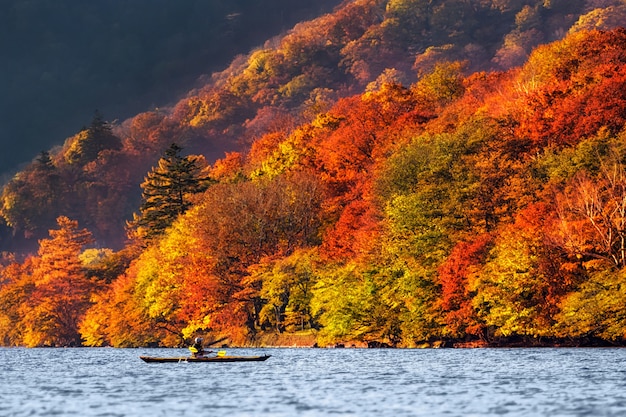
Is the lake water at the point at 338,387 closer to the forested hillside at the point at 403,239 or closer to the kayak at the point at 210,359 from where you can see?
the kayak at the point at 210,359

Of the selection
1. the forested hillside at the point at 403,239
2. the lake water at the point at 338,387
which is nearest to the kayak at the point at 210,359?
the lake water at the point at 338,387

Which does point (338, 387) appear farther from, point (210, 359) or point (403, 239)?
point (403, 239)

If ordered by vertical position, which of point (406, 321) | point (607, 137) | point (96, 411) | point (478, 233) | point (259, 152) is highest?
point (259, 152)

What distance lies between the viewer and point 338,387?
153 ft

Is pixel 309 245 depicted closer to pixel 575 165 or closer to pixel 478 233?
pixel 478 233

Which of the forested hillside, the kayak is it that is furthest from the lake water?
the forested hillside

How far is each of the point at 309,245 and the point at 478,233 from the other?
2359 centimetres

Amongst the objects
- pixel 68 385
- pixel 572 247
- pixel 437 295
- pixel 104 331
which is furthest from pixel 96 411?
pixel 104 331

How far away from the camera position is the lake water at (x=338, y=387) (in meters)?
37.8

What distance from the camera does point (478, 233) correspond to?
8838 centimetres

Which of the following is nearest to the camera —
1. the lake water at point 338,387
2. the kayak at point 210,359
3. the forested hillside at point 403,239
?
the lake water at point 338,387

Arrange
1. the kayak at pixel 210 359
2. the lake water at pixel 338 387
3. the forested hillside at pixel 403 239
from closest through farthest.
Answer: the lake water at pixel 338 387 < the kayak at pixel 210 359 < the forested hillside at pixel 403 239

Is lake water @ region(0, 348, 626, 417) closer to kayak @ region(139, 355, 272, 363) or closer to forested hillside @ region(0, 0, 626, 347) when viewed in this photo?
kayak @ region(139, 355, 272, 363)

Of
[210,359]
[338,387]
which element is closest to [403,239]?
[210,359]
